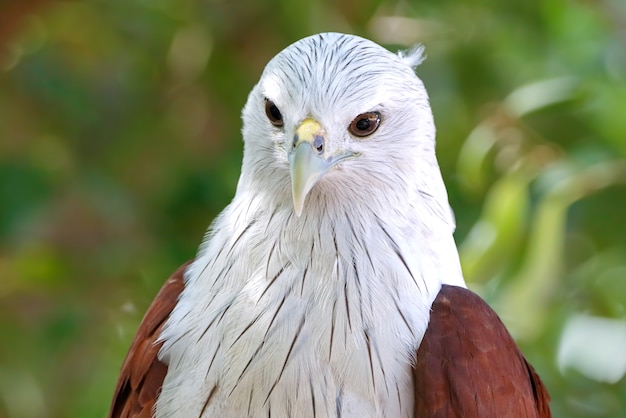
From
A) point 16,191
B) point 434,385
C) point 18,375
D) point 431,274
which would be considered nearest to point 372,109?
point 431,274

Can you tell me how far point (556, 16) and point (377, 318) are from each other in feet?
6.28

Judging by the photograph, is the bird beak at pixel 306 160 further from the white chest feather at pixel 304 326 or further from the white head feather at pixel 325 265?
the white chest feather at pixel 304 326

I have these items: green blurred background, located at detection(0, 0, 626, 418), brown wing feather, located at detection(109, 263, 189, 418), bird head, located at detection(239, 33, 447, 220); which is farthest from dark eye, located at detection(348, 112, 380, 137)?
green blurred background, located at detection(0, 0, 626, 418)

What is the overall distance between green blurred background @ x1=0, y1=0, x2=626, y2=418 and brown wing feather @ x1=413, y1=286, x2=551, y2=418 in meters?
0.87

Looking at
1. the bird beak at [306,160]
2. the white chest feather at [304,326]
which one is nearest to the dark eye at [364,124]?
the bird beak at [306,160]

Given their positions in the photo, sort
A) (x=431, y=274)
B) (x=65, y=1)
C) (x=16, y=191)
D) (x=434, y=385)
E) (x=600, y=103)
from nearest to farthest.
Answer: (x=434, y=385) → (x=431, y=274) → (x=600, y=103) → (x=16, y=191) → (x=65, y=1)

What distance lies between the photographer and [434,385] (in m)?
2.55

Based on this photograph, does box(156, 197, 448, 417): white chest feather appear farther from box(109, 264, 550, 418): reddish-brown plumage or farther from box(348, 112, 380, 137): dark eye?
box(348, 112, 380, 137): dark eye

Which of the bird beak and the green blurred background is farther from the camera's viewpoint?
the green blurred background

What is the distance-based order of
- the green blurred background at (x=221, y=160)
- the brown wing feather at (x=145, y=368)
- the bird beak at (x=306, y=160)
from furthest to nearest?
the green blurred background at (x=221, y=160) → the brown wing feather at (x=145, y=368) → the bird beak at (x=306, y=160)

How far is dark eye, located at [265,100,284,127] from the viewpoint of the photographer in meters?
2.68

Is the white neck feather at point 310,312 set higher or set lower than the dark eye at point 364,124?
lower

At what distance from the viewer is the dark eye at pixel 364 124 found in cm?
267

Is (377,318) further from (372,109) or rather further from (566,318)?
(566,318)
